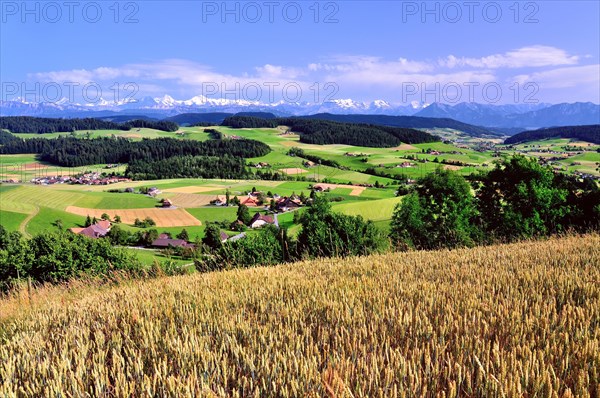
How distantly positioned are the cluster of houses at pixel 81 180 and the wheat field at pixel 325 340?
155 m

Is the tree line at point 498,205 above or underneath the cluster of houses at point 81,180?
above

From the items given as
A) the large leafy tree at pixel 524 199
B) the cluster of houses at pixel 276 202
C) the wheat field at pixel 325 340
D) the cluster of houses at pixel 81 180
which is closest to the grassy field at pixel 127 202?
the cluster of houses at pixel 276 202

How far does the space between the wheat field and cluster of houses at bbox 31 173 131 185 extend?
155 metres

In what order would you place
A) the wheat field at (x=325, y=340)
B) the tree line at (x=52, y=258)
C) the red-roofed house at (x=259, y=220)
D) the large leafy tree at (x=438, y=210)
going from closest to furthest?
the wheat field at (x=325, y=340), the large leafy tree at (x=438, y=210), the tree line at (x=52, y=258), the red-roofed house at (x=259, y=220)

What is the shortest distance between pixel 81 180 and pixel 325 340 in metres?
171

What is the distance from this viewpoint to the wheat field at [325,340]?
8.25 ft

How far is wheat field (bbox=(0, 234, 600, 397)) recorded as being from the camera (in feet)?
8.25

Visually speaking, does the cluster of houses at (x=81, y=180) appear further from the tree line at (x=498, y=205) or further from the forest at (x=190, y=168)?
the tree line at (x=498, y=205)

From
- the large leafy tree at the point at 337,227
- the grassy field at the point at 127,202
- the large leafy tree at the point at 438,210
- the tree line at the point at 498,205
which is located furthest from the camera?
the grassy field at the point at 127,202

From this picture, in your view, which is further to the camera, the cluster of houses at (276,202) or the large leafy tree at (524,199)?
the cluster of houses at (276,202)

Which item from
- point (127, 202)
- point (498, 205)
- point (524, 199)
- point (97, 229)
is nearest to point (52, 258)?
point (498, 205)

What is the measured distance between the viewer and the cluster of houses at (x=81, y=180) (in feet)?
484

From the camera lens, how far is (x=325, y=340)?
133 inches

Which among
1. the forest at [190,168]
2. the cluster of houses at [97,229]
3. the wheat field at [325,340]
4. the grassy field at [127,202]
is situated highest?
the wheat field at [325,340]
